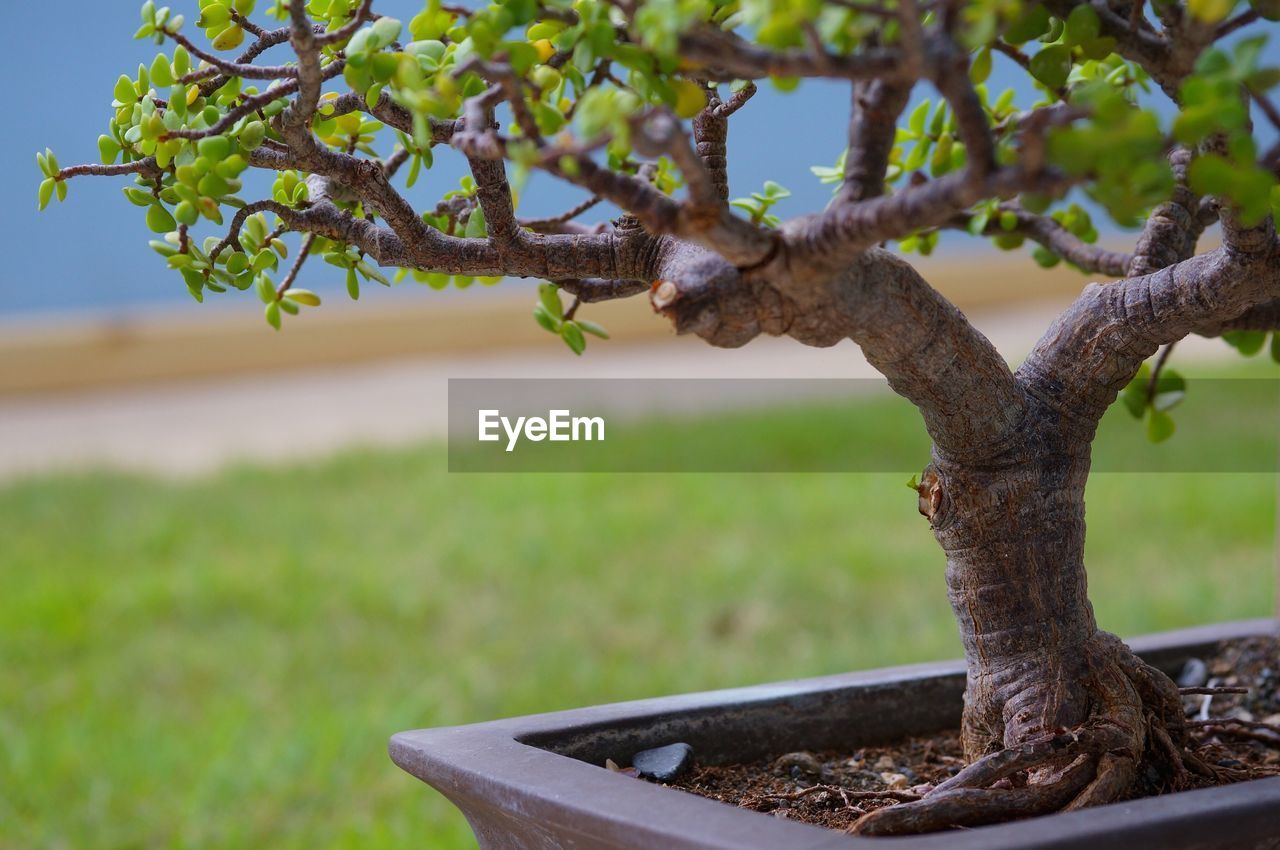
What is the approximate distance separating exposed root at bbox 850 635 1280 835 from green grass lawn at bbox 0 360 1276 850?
2.94ft

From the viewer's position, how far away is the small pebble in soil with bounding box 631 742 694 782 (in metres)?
0.73

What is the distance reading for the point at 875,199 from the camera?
491mm

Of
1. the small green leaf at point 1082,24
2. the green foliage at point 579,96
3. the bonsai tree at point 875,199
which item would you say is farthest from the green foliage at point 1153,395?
the small green leaf at point 1082,24

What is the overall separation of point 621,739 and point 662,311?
0.33 metres

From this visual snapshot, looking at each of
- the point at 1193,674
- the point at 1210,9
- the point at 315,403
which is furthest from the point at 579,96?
the point at 315,403

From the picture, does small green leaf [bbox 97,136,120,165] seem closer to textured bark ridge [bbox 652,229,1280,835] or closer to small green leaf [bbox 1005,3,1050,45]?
textured bark ridge [bbox 652,229,1280,835]

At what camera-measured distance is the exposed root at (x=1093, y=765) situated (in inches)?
22.8

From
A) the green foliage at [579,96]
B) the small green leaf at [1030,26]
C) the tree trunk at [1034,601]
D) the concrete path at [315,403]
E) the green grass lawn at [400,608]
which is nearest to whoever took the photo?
the green foliage at [579,96]

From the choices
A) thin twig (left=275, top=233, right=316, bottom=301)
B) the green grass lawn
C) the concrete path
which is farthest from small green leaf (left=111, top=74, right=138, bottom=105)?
the concrete path

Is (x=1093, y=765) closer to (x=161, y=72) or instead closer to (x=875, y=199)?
(x=875, y=199)

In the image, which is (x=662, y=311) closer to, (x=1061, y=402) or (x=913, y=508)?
(x=1061, y=402)

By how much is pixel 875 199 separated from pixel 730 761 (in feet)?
1.38

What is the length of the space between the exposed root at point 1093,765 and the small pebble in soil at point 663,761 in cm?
15

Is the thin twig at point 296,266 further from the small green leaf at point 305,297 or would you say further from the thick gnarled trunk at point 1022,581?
the thick gnarled trunk at point 1022,581
